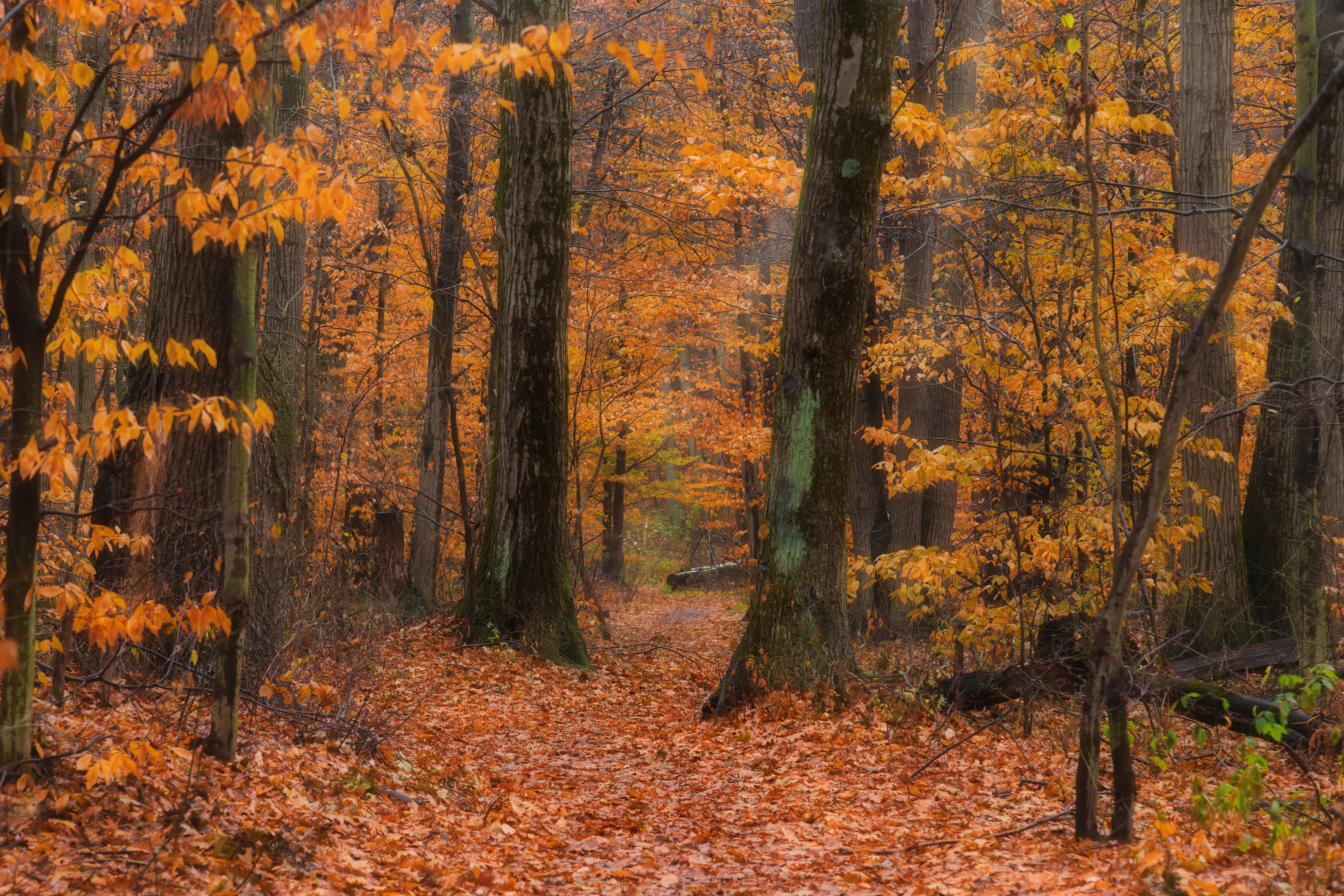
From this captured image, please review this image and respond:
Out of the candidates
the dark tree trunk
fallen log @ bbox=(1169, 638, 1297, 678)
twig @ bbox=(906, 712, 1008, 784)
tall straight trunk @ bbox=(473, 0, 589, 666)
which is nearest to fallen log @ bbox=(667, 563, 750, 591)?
the dark tree trunk

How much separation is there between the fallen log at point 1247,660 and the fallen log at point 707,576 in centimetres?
1772

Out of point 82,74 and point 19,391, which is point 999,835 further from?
Result: point 82,74

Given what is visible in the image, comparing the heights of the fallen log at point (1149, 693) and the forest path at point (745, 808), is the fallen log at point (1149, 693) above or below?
above

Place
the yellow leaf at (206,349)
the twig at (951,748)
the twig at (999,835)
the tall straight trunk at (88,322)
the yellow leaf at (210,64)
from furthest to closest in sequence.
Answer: the tall straight trunk at (88,322) < the twig at (951,748) < the twig at (999,835) < the yellow leaf at (206,349) < the yellow leaf at (210,64)

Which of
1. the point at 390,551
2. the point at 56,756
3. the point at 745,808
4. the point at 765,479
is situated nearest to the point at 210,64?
the point at 56,756

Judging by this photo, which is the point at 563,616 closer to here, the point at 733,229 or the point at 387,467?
the point at 387,467

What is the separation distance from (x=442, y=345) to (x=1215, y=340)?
9810 millimetres

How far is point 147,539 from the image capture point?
454 centimetres

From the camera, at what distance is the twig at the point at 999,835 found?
163 inches

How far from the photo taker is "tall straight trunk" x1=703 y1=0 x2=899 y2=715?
6.78 meters

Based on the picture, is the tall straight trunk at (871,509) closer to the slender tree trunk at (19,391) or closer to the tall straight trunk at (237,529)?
the tall straight trunk at (237,529)

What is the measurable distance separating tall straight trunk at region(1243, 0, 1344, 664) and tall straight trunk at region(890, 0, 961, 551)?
471cm

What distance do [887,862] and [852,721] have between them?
7.57ft

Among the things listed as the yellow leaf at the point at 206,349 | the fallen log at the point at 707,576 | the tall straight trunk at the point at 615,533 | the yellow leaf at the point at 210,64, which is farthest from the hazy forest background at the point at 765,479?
the fallen log at the point at 707,576
